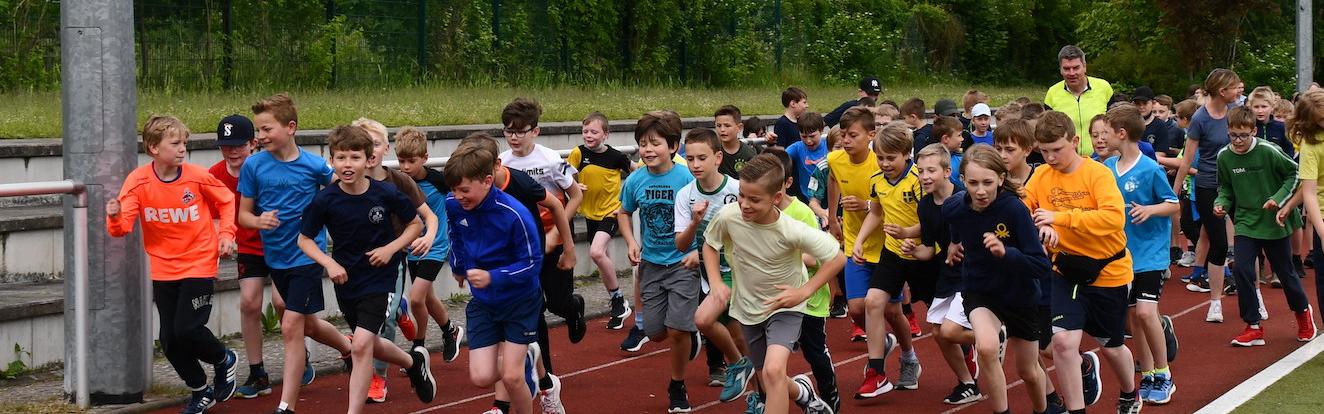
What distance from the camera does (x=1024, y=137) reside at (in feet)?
26.5

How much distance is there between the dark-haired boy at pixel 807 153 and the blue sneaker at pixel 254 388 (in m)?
4.57

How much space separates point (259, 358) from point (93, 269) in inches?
42.6

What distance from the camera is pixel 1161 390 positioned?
861 cm

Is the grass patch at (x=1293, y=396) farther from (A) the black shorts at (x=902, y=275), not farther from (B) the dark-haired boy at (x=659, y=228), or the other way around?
(B) the dark-haired boy at (x=659, y=228)

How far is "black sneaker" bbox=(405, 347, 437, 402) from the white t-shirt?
63.6 inches

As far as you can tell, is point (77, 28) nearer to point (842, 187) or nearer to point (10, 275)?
point (10, 275)

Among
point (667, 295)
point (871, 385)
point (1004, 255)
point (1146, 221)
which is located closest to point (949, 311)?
point (871, 385)

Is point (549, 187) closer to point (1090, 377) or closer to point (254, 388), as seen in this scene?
point (254, 388)

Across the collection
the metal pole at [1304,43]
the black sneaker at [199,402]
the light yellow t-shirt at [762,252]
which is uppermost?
the metal pole at [1304,43]

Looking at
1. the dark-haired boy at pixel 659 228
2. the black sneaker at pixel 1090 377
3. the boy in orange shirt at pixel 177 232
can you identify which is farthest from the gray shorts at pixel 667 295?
the boy in orange shirt at pixel 177 232

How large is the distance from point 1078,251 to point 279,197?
4.22 meters

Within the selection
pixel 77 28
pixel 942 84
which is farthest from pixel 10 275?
pixel 942 84

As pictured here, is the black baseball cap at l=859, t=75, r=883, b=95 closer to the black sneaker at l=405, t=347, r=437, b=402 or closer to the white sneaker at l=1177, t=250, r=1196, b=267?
the white sneaker at l=1177, t=250, r=1196, b=267

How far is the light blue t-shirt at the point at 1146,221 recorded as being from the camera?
27.6 feet
